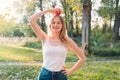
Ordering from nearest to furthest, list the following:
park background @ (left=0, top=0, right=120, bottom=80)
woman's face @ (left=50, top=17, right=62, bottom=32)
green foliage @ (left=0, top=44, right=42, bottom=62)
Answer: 1. woman's face @ (left=50, top=17, right=62, bottom=32)
2. park background @ (left=0, top=0, right=120, bottom=80)
3. green foliage @ (left=0, top=44, right=42, bottom=62)

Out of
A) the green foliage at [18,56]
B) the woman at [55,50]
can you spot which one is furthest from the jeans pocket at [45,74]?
the green foliage at [18,56]

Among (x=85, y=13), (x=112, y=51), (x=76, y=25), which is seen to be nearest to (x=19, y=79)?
(x=85, y=13)

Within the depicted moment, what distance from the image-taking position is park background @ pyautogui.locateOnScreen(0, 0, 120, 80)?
1327 cm

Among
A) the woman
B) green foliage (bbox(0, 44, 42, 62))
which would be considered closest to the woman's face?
the woman

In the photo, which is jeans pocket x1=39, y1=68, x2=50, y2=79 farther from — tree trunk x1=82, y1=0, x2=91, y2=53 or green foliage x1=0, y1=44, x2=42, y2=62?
tree trunk x1=82, y1=0, x2=91, y2=53

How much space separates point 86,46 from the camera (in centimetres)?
2622

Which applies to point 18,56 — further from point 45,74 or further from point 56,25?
point 45,74

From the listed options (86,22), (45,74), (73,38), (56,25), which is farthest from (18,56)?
(73,38)

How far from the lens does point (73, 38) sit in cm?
4700

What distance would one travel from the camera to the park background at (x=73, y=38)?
43.6 ft

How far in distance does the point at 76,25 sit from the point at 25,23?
10548 mm

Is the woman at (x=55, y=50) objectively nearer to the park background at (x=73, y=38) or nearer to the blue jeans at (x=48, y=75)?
the blue jeans at (x=48, y=75)

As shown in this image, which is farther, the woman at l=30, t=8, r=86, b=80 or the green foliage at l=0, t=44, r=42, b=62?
the green foliage at l=0, t=44, r=42, b=62

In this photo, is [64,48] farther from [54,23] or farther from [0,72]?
[0,72]
